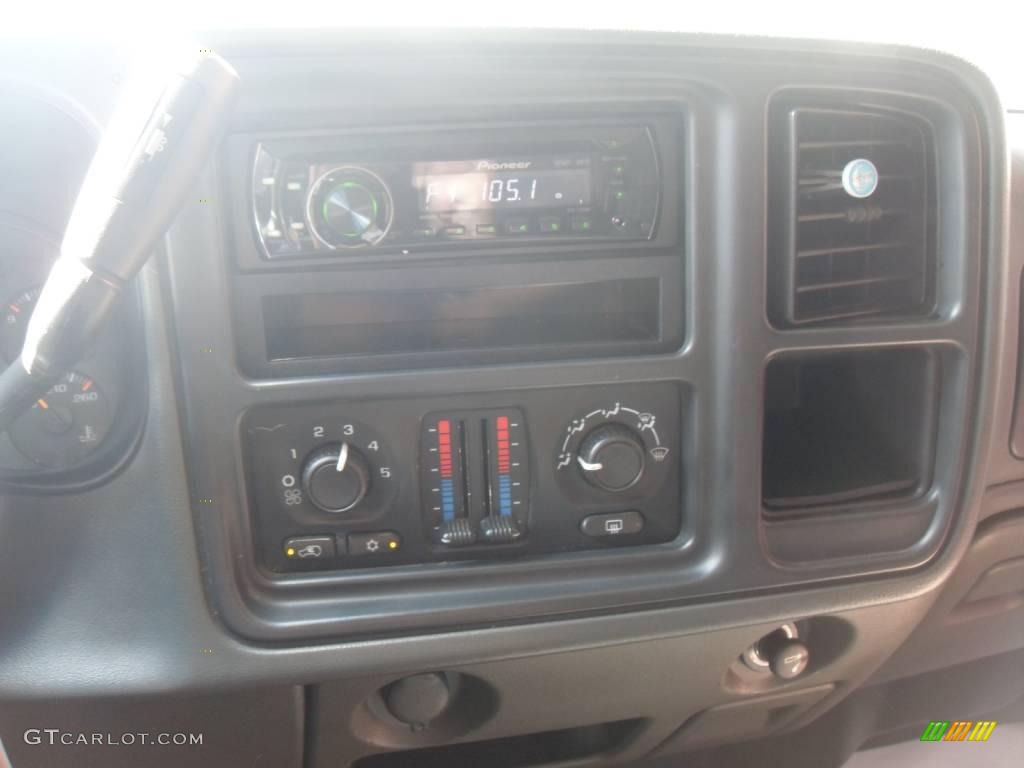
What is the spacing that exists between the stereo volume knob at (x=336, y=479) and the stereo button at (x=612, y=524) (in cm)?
21

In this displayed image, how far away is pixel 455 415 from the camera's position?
2.50ft

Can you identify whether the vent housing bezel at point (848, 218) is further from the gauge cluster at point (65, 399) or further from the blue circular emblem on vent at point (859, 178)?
the gauge cluster at point (65, 399)

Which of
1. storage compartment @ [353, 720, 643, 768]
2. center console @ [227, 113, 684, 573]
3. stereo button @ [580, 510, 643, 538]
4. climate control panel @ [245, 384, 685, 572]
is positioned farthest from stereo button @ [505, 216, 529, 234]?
storage compartment @ [353, 720, 643, 768]

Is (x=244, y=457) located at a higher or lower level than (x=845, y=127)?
lower

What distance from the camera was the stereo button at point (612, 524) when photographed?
0.81 meters

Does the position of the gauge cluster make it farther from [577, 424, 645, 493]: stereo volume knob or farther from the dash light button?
[577, 424, 645, 493]: stereo volume knob

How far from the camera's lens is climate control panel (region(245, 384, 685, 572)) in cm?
75

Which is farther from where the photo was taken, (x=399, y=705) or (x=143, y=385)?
(x=399, y=705)

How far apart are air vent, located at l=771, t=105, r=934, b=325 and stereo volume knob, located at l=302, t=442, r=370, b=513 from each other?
40cm

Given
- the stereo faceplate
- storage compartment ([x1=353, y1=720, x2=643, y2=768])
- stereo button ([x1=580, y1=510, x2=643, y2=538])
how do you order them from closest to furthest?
the stereo faceplate
stereo button ([x1=580, y1=510, x2=643, y2=538])
storage compartment ([x1=353, y1=720, x2=643, y2=768])

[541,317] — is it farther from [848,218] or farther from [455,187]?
[848,218]

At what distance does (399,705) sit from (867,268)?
2.07 feet

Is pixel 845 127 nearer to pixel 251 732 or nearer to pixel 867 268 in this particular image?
pixel 867 268

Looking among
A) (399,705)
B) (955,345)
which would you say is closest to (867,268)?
(955,345)
